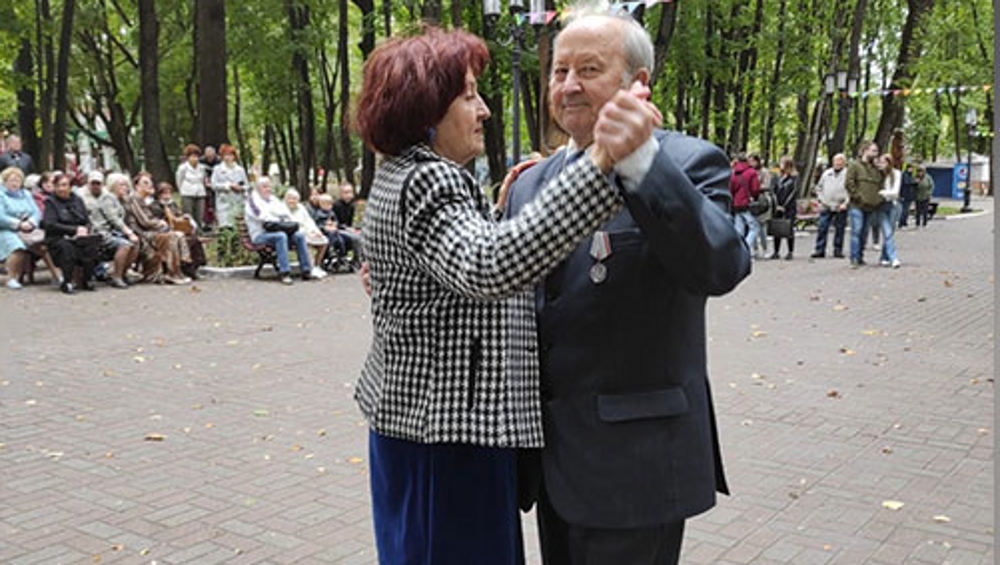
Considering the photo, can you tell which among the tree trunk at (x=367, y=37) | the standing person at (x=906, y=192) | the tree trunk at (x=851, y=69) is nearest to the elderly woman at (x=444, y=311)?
the tree trunk at (x=367, y=37)

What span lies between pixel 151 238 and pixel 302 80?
53.0 ft

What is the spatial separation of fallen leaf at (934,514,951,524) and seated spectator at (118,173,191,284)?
11.7 m

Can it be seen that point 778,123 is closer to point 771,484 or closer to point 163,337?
point 163,337

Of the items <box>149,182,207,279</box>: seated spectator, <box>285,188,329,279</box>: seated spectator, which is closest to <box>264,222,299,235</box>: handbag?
<box>285,188,329,279</box>: seated spectator

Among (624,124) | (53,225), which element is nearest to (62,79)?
(53,225)

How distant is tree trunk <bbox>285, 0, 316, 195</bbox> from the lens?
26172 mm

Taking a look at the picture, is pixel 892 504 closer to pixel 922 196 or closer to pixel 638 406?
pixel 638 406

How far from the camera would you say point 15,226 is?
13055 mm

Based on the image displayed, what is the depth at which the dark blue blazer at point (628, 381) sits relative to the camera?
6.49 ft

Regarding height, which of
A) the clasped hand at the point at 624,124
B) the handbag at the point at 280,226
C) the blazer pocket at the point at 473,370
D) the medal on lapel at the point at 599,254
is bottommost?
the handbag at the point at 280,226

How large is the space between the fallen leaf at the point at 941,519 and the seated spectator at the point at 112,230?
457 inches

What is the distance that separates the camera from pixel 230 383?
7297 mm

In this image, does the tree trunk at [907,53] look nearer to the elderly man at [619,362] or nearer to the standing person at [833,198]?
the standing person at [833,198]

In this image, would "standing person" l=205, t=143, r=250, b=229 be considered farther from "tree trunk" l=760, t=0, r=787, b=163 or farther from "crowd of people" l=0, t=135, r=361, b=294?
"tree trunk" l=760, t=0, r=787, b=163
